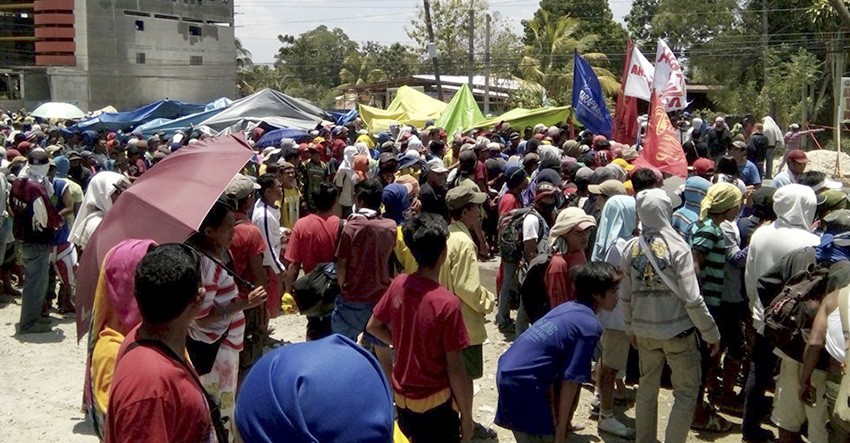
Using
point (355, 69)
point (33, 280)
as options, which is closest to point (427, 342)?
point (33, 280)

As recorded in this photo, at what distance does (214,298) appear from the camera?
3975 millimetres

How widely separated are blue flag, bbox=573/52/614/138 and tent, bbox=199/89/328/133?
10170 mm

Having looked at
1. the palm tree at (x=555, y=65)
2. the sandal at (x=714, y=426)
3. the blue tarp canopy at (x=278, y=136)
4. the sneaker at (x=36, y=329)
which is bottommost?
the sandal at (x=714, y=426)

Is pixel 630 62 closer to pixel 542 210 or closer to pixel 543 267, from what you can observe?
pixel 542 210

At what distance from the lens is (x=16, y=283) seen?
9852 mm

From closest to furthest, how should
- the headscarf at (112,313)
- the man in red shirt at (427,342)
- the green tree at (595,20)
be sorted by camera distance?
1. the headscarf at (112,313)
2. the man in red shirt at (427,342)
3. the green tree at (595,20)

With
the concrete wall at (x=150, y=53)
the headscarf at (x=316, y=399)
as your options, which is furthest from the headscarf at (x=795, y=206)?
the concrete wall at (x=150, y=53)

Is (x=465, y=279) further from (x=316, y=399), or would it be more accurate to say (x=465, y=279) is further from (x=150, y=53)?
(x=150, y=53)

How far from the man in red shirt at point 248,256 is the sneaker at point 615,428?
2384 mm

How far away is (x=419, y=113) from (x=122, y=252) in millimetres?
19083

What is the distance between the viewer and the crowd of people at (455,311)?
235 cm

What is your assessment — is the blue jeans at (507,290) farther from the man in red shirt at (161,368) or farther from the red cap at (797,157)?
the man in red shirt at (161,368)

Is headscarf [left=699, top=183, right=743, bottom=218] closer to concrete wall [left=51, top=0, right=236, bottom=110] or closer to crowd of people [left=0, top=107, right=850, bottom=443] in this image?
crowd of people [left=0, top=107, right=850, bottom=443]

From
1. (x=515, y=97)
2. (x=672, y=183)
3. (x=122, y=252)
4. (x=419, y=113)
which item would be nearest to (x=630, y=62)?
(x=672, y=183)
